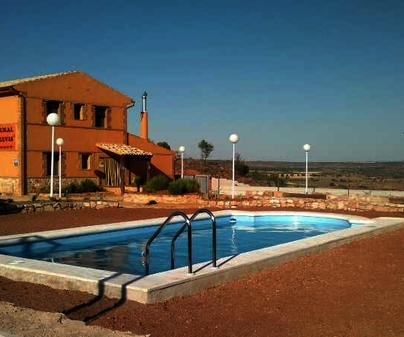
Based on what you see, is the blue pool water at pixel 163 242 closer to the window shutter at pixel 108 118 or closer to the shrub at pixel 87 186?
the shrub at pixel 87 186

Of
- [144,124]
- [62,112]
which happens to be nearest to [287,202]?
[62,112]

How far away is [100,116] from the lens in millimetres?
30156

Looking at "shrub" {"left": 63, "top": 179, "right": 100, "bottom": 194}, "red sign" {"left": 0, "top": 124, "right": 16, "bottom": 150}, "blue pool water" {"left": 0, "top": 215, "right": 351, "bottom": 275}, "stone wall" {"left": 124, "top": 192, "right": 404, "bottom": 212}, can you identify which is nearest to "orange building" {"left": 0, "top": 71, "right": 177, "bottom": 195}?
"red sign" {"left": 0, "top": 124, "right": 16, "bottom": 150}

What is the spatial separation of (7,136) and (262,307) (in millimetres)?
23045

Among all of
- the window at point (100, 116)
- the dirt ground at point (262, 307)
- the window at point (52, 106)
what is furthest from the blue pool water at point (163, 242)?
the window at point (100, 116)

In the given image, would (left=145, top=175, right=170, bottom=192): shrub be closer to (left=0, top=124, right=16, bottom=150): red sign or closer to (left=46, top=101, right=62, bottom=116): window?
(left=46, top=101, right=62, bottom=116): window

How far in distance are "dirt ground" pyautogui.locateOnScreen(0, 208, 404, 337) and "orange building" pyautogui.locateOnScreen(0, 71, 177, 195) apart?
17.7 meters

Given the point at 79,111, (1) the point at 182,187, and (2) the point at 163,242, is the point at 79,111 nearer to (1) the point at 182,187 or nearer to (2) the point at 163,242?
(1) the point at 182,187

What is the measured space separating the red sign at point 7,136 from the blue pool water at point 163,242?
1374cm

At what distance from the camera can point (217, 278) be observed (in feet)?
24.3

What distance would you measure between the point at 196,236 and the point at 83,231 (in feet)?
11.4

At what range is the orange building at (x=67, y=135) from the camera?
25953 mm

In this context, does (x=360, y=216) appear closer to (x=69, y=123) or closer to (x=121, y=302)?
(x=121, y=302)

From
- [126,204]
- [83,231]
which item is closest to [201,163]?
[126,204]
